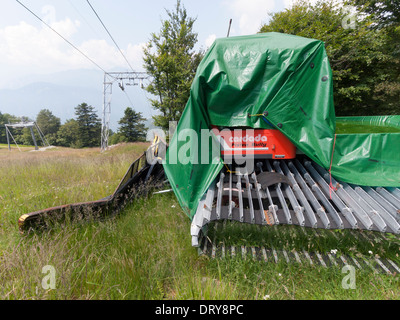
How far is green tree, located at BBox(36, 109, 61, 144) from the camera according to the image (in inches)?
2346

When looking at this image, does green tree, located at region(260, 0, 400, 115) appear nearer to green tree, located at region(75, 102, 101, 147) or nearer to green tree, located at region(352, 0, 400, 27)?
green tree, located at region(352, 0, 400, 27)

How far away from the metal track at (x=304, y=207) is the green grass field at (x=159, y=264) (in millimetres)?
195

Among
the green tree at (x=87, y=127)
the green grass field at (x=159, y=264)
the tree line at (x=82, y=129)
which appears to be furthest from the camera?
the green tree at (x=87, y=127)

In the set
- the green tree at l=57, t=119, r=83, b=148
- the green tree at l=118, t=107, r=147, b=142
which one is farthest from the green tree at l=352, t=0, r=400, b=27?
the green tree at l=57, t=119, r=83, b=148

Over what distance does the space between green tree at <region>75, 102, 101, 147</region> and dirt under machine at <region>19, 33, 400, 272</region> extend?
53.4 m

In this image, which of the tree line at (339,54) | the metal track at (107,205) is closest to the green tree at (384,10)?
the tree line at (339,54)

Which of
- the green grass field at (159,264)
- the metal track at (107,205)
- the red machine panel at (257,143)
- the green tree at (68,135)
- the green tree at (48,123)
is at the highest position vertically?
the green tree at (48,123)

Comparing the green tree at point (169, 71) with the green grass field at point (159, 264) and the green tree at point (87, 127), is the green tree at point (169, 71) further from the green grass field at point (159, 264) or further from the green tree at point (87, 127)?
the green tree at point (87, 127)

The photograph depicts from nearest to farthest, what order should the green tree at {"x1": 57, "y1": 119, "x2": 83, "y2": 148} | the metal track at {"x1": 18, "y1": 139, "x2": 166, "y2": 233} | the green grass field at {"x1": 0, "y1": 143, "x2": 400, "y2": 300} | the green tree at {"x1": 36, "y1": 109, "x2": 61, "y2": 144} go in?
1. the green grass field at {"x1": 0, "y1": 143, "x2": 400, "y2": 300}
2. the metal track at {"x1": 18, "y1": 139, "x2": 166, "y2": 233}
3. the green tree at {"x1": 57, "y1": 119, "x2": 83, "y2": 148}
4. the green tree at {"x1": 36, "y1": 109, "x2": 61, "y2": 144}

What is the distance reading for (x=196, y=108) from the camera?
2.50 metres

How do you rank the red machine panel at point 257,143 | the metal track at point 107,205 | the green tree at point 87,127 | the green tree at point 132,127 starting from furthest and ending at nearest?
the green tree at point 87,127
the green tree at point 132,127
the red machine panel at point 257,143
the metal track at point 107,205

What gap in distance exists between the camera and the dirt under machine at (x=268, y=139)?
2.27m

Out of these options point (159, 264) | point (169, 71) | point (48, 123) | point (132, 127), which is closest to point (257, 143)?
point (159, 264)

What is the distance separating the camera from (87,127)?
49062 millimetres
